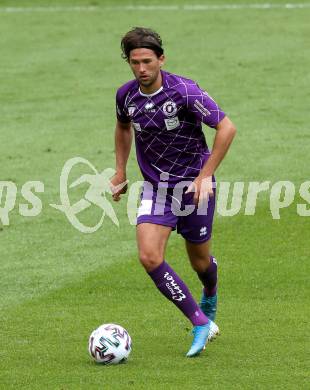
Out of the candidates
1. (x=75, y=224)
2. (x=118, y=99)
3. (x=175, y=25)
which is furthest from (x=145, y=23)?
(x=118, y=99)

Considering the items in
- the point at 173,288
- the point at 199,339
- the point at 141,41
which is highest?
the point at 141,41

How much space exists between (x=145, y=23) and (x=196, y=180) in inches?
716

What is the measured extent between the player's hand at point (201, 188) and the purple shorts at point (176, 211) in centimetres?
29

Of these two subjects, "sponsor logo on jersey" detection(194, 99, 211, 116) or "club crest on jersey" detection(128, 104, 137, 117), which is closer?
"sponsor logo on jersey" detection(194, 99, 211, 116)

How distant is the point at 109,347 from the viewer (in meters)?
9.35

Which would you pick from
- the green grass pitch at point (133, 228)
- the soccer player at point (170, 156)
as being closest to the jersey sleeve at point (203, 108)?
the soccer player at point (170, 156)

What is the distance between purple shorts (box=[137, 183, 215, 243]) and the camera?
970cm

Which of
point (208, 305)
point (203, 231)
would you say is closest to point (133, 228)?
point (208, 305)

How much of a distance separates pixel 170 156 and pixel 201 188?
0.57 metres

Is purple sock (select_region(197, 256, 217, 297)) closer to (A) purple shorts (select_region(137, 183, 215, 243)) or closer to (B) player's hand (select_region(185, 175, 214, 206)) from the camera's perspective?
(A) purple shorts (select_region(137, 183, 215, 243))

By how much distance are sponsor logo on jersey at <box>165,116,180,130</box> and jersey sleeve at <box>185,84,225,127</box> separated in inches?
6.4

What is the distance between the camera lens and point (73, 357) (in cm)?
967

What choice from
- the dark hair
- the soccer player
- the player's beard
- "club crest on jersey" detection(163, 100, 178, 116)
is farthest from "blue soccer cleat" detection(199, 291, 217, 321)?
the dark hair

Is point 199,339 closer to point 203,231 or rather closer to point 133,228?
point 203,231
